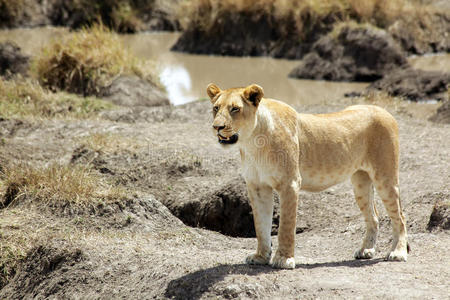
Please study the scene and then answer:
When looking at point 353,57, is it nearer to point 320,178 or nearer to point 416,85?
point 416,85

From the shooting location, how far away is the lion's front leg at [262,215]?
216 inches

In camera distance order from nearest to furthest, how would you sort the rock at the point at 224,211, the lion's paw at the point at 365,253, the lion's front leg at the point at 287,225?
the lion's front leg at the point at 287,225 < the lion's paw at the point at 365,253 < the rock at the point at 224,211

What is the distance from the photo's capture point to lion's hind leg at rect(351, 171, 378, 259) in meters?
6.17

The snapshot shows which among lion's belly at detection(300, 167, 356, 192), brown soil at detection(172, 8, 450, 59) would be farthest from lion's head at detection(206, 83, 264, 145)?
brown soil at detection(172, 8, 450, 59)

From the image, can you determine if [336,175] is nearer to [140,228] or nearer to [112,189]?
[140,228]

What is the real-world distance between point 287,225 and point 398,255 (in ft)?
3.87

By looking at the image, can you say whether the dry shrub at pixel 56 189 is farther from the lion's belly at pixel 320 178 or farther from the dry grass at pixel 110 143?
the lion's belly at pixel 320 178

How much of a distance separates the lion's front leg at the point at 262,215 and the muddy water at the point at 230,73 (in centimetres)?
1046

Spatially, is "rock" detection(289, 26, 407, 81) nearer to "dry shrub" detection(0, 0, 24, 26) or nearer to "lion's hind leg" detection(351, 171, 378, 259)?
"lion's hind leg" detection(351, 171, 378, 259)

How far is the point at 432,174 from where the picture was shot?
28.3 ft

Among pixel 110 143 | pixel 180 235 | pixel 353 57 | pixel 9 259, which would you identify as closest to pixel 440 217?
pixel 180 235

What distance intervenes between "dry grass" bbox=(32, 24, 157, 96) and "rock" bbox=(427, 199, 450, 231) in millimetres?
9331

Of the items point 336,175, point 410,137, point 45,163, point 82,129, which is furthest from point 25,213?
point 410,137

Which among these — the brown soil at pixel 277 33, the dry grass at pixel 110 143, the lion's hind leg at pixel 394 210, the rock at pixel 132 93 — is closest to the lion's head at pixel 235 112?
the lion's hind leg at pixel 394 210
